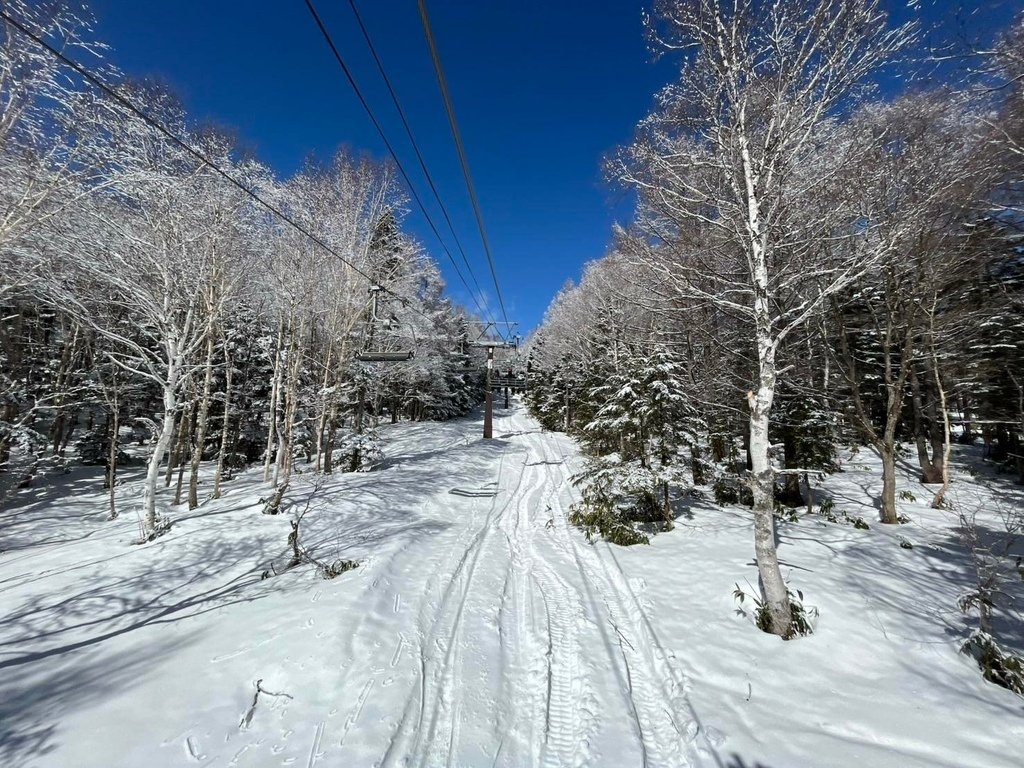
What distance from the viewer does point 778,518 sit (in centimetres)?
887

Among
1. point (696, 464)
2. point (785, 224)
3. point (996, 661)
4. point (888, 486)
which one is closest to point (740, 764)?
point (996, 661)

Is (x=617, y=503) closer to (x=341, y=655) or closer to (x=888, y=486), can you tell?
(x=888, y=486)

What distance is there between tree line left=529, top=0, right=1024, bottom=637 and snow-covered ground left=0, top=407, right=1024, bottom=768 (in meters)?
0.99

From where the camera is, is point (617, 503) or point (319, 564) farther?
point (617, 503)

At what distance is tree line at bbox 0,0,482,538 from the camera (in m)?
6.62

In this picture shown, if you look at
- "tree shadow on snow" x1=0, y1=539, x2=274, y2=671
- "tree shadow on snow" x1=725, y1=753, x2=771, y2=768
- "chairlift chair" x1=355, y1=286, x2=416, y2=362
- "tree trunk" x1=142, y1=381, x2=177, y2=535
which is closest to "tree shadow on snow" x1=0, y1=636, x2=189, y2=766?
"tree shadow on snow" x1=0, y1=539, x2=274, y2=671

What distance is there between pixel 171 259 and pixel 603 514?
11.8 m

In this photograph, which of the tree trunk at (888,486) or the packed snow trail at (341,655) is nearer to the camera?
the packed snow trail at (341,655)

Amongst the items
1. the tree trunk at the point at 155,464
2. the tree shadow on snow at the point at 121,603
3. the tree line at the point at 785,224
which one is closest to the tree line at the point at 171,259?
the tree trunk at the point at 155,464

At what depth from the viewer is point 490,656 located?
13.9ft

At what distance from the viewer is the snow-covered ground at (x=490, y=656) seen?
9.95ft

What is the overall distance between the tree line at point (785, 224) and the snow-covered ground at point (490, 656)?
0.99 meters

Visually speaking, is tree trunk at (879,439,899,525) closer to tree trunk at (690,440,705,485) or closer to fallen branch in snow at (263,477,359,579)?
tree trunk at (690,440,705,485)

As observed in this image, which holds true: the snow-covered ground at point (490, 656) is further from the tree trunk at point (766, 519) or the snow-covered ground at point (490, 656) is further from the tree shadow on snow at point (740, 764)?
the tree trunk at point (766, 519)
